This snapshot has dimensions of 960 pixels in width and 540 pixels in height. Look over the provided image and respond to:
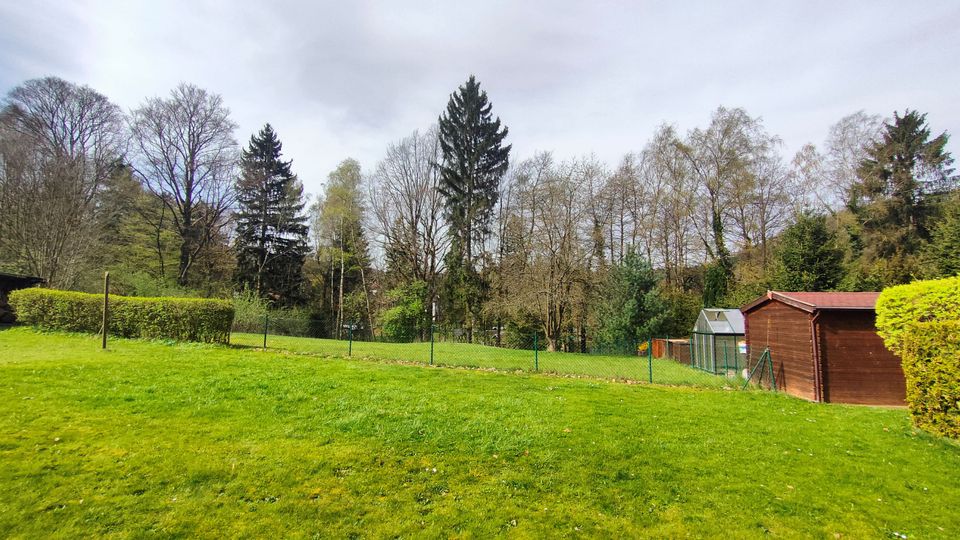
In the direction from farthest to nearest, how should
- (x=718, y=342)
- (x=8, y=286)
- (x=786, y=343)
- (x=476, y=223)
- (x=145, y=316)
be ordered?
1. (x=476, y=223)
2. (x=8, y=286)
3. (x=718, y=342)
4. (x=145, y=316)
5. (x=786, y=343)

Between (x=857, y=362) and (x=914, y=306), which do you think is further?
(x=857, y=362)

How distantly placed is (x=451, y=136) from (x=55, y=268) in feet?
79.0

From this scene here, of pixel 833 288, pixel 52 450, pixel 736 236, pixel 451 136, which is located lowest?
pixel 52 450

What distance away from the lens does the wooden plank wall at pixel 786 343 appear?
35.1ft

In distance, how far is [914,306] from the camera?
7.32 meters

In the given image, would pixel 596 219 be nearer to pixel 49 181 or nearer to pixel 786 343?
pixel 786 343

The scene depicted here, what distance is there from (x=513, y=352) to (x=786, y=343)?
10215mm

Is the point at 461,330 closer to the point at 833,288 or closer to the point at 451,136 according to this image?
the point at 451,136

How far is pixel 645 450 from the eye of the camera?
18.1 ft

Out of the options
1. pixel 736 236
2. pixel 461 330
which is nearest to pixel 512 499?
pixel 461 330

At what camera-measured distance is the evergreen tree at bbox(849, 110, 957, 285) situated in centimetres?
2164

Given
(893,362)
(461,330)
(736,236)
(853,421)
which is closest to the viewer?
(853,421)

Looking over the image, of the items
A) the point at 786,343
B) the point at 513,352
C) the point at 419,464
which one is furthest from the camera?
the point at 513,352

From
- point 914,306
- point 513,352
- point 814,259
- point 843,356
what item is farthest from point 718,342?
point 914,306
